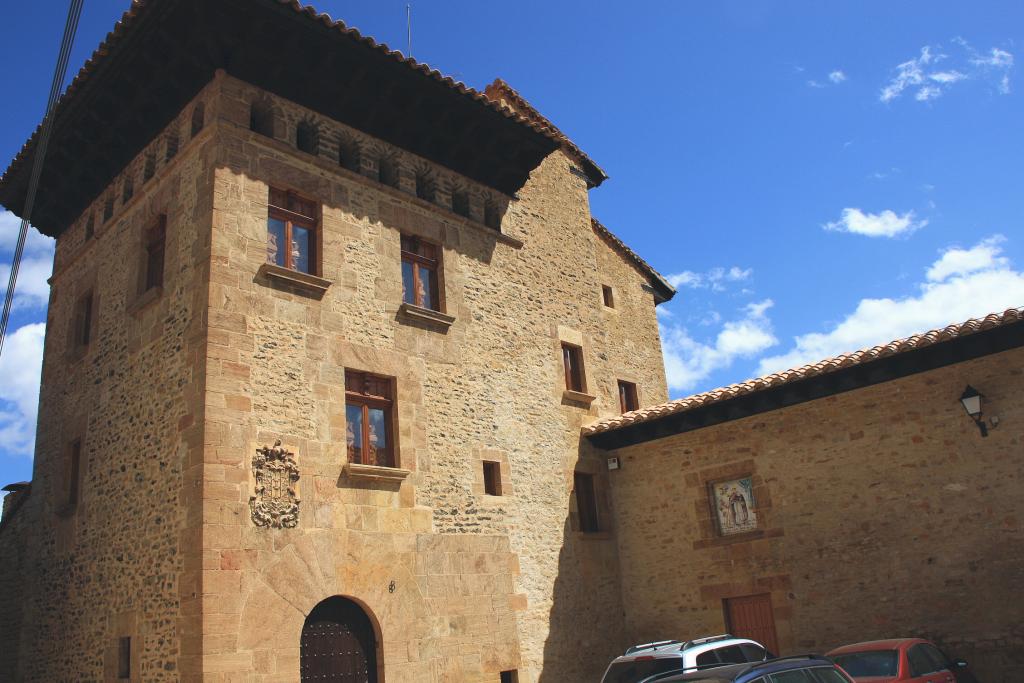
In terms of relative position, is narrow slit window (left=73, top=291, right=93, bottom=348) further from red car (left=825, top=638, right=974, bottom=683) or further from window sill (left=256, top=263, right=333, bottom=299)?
red car (left=825, top=638, right=974, bottom=683)

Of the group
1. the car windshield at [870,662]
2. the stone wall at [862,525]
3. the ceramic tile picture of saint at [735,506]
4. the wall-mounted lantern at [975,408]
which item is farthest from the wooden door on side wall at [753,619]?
the wall-mounted lantern at [975,408]

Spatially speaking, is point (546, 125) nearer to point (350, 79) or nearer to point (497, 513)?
point (350, 79)

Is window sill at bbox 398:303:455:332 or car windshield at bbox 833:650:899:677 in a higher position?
window sill at bbox 398:303:455:332

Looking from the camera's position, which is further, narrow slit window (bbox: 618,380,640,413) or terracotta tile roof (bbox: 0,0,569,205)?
narrow slit window (bbox: 618,380,640,413)

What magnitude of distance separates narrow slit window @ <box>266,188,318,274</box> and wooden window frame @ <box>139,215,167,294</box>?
184cm

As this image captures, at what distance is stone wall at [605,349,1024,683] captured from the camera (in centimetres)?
1186

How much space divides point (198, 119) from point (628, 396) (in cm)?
1100

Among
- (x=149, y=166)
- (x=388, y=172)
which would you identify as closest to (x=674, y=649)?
(x=388, y=172)

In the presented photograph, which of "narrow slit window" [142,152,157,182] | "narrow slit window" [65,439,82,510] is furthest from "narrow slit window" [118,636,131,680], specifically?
"narrow slit window" [142,152,157,182]

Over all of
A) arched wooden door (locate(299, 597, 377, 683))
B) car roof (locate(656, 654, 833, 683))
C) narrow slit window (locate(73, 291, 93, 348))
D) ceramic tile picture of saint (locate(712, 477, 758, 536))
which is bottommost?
car roof (locate(656, 654, 833, 683))

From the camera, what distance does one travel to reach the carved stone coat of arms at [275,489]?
34.8ft

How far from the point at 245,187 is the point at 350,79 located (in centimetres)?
270

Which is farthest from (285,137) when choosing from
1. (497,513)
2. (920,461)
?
(920,461)

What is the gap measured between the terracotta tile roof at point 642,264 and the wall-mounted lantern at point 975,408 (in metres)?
9.45
